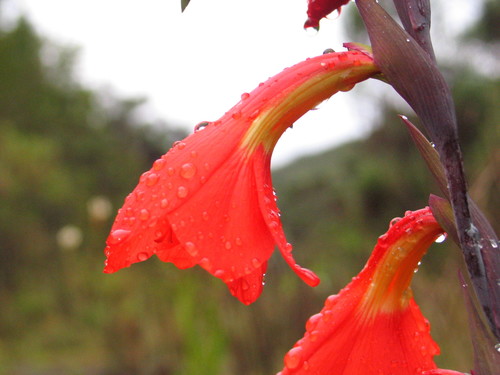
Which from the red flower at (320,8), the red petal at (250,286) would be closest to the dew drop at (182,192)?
the red petal at (250,286)

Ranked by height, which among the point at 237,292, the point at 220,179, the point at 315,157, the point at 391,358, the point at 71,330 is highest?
the point at 315,157

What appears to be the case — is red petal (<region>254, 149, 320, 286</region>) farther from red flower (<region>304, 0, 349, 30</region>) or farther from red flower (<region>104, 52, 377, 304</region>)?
red flower (<region>304, 0, 349, 30</region>)

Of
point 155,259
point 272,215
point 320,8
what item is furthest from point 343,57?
point 155,259

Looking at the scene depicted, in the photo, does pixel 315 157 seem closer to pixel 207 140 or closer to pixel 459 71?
pixel 459 71

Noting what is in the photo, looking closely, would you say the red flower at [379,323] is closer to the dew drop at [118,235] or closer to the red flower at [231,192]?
the red flower at [231,192]

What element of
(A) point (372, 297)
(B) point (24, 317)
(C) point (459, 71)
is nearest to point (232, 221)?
(A) point (372, 297)

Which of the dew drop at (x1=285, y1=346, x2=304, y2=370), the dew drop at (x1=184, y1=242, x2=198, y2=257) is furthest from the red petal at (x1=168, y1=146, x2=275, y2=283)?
the dew drop at (x1=285, y1=346, x2=304, y2=370)

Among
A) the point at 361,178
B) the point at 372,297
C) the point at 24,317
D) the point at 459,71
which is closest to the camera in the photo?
the point at 372,297

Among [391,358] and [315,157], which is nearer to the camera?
[391,358]
